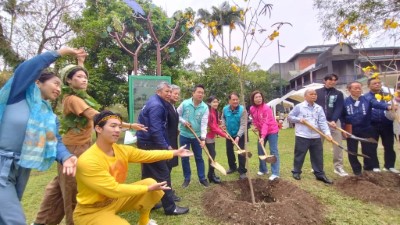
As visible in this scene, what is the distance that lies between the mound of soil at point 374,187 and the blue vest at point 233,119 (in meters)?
1.94

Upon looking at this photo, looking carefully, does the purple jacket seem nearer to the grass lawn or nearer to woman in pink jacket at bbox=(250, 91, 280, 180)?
woman in pink jacket at bbox=(250, 91, 280, 180)

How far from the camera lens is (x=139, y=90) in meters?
7.90

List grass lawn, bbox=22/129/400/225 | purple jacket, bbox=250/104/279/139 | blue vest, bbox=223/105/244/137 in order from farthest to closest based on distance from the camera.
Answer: blue vest, bbox=223/105/244/137
purple jacket, bbox=250/104/279/139
grass lawn, bbox=22/129/400/225

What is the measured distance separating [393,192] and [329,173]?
4.71 ft

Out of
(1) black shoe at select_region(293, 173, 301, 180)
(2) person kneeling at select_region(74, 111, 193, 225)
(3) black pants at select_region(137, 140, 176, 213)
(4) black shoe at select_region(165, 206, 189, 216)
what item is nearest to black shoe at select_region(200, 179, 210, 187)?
(4) black shoe at select_region(165, 206, 189, 216)

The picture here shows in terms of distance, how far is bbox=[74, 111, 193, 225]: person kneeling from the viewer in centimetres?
243

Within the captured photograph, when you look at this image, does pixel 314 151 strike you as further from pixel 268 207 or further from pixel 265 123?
pixel 268 207

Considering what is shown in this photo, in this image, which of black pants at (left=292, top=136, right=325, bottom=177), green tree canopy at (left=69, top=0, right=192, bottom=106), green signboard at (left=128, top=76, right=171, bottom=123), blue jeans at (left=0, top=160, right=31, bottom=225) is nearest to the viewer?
blue jeans at (left=0, top=160, right=31, bottom=225)

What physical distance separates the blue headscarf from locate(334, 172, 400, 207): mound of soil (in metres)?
4.03

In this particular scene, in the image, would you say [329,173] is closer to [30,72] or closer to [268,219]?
Answer: [268,219]

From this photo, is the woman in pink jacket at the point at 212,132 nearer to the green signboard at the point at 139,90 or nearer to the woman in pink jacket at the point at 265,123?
the woman in pink jacket at the point at 265,123

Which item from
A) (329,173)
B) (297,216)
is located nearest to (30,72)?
(297,216)

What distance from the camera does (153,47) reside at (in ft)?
51.0

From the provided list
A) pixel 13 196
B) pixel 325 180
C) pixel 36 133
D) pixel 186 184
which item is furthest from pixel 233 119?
pixel 13 196
